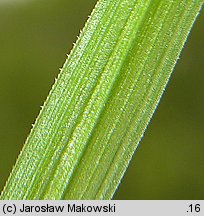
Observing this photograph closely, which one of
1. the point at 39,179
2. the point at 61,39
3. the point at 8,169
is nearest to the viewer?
the point at 39,179

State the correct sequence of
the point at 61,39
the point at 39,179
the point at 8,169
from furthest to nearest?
the point at 61,39, the point at 8,169, the point at 39,179

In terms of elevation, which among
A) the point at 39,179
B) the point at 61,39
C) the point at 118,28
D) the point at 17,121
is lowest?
the point at 39,179

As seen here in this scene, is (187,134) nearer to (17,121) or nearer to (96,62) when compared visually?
(17,121)

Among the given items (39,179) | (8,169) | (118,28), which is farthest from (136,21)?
(8,169)

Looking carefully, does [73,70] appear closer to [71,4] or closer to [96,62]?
[96,62]

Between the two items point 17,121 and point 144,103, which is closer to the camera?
point 144,103

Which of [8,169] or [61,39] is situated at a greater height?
[61,39]
